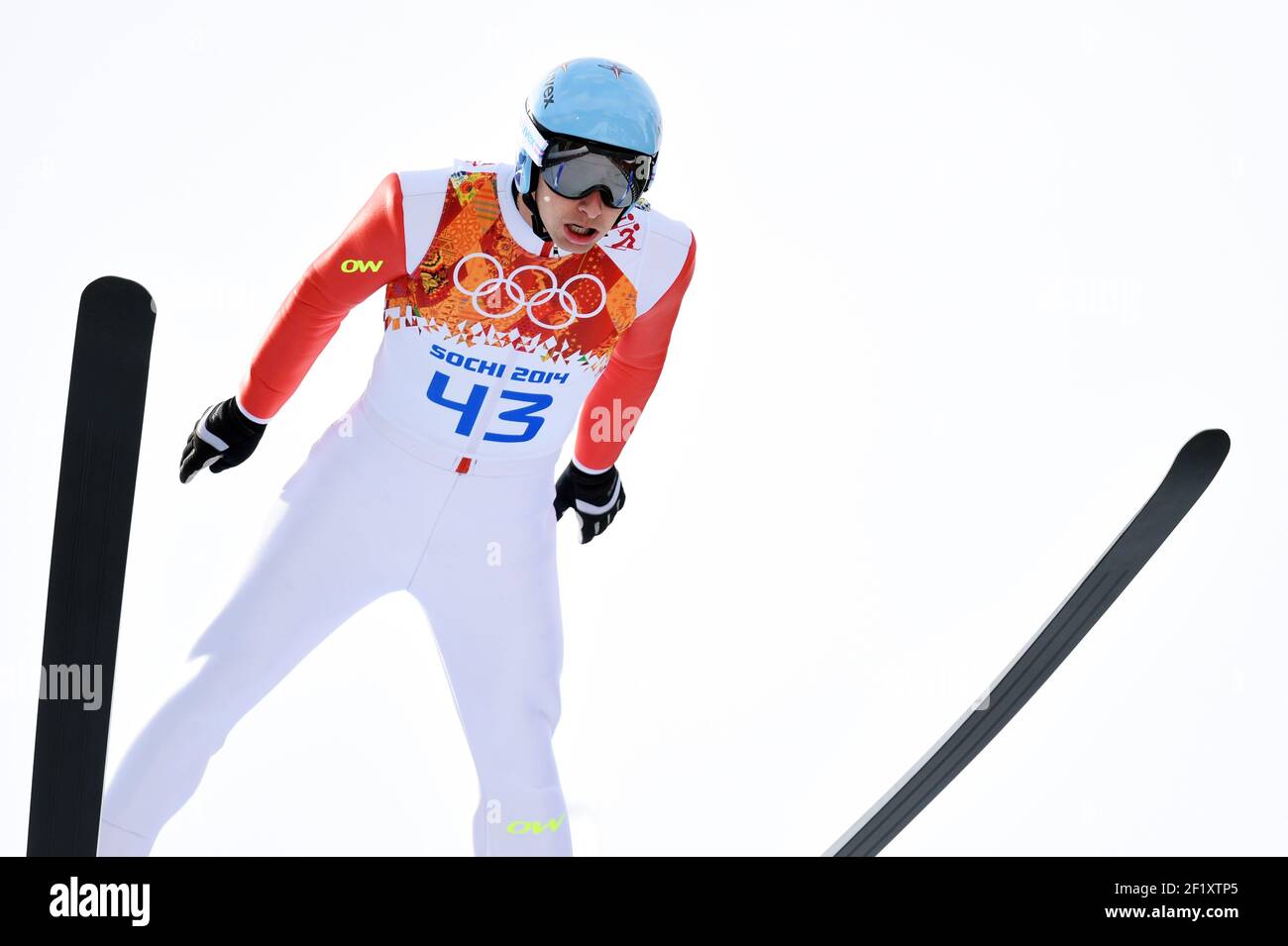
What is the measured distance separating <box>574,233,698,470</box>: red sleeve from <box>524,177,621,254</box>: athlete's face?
249 millimetres

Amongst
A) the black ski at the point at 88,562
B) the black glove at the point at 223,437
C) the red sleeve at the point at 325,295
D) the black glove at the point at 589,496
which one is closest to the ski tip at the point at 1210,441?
the black glove at the point at 589,496

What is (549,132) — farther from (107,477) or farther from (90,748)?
(90,748)

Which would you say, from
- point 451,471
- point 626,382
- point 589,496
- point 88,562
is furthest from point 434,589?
point 88,562

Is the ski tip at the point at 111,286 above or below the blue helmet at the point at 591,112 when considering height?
below

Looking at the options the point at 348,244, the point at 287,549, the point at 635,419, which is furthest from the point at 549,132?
the point at 287,549

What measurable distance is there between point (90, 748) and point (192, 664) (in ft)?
1.03

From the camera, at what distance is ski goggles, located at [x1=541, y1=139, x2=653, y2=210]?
269 cm

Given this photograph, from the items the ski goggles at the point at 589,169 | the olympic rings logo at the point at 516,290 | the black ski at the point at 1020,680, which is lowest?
the black ski at the point at 1020,680

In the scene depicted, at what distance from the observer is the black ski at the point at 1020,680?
3240mm

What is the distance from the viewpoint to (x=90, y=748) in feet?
8.50

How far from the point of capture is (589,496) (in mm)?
3260

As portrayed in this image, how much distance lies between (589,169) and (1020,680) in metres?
1.43

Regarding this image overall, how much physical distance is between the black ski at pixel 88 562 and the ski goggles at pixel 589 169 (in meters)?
0.68

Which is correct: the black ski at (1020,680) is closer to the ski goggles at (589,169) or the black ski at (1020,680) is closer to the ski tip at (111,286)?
the ski goggles at (589,169)
